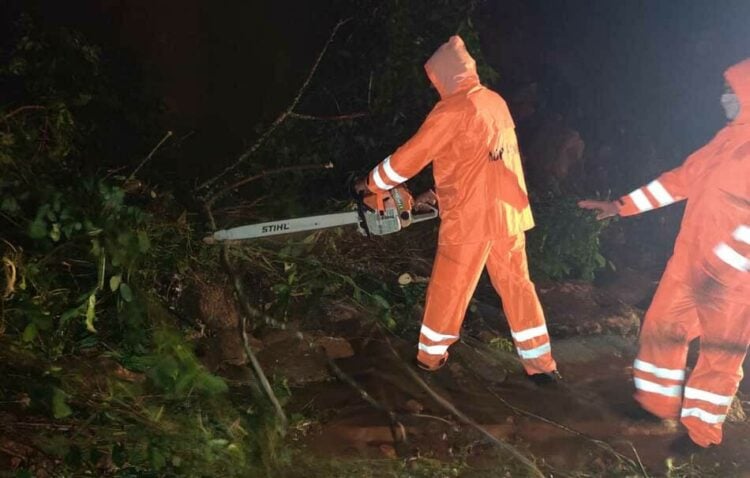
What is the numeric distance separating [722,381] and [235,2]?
3841mm

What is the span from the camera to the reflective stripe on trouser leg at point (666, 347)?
300cm

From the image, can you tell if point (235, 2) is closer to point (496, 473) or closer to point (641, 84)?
point (496, 473)

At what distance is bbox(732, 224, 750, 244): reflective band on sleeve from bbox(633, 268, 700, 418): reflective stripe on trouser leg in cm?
41

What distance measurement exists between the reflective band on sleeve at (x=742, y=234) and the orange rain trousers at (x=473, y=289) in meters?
1.05

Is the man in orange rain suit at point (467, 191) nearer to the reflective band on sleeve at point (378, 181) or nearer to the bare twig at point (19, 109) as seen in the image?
the reflective band on sleeve at point (378, 181)

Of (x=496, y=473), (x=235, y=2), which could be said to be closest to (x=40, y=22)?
(x=235, y=2)

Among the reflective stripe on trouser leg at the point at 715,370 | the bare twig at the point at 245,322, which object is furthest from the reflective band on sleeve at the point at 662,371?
the bare twig at the point at 245,322

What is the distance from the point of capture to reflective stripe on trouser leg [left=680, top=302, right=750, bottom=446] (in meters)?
2.79

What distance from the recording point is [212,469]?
2.37m

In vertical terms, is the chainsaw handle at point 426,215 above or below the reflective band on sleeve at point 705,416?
above

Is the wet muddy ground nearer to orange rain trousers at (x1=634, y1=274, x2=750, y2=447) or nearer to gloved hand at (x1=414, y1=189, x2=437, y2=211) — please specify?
orange rain trousers at (x1=634, y1=274, x2=750, y2=447)

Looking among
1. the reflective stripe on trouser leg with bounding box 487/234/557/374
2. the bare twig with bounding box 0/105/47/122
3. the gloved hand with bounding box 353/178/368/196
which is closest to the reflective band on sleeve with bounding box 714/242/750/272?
the reflective stripe on trouser leg with bounding box 487/234/557/374

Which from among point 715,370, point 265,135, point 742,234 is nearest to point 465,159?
point 742,234

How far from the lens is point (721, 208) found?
2.72 meters
